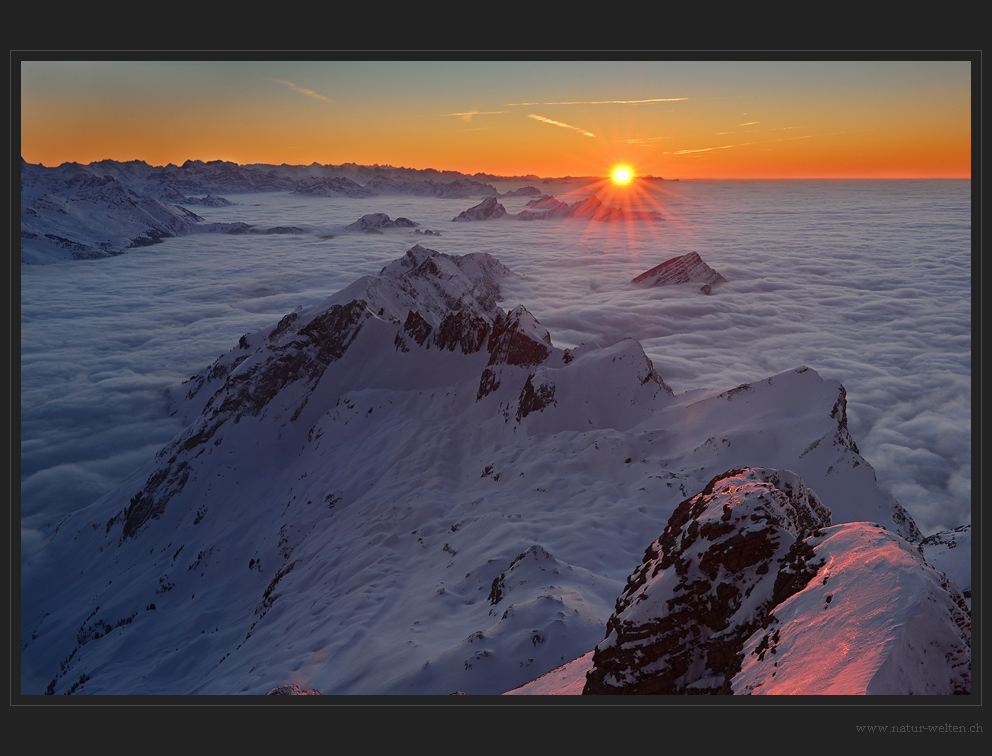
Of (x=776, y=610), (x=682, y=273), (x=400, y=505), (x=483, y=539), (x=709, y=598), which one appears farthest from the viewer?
(x=682, y=273)

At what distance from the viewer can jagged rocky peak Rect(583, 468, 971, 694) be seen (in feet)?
22.9

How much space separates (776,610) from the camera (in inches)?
312

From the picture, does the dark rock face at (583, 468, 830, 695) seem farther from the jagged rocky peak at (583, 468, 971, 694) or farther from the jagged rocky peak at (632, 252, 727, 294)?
the jagged rocky peak at (632, 252, 727, 294)

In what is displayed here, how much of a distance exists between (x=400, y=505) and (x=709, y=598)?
3088 cm

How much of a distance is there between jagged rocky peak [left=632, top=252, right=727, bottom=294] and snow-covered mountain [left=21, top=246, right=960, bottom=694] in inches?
3250

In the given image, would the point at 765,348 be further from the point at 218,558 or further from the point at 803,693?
the point at 803,693

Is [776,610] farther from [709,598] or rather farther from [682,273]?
[682,273]

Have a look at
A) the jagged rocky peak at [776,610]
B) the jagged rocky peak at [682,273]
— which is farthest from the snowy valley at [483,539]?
the jagged rocky peak at [682,273]

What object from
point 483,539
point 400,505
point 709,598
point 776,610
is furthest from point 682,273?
point 776,610

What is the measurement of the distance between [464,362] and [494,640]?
41.0 meters

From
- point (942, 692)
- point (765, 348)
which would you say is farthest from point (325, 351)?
point (765, 348)

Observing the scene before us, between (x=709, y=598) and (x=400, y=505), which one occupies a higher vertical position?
(x=709, y=598)

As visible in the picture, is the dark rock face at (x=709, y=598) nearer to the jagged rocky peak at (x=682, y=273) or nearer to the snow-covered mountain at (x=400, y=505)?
the snow-covered mountain at (x=400, y=505)

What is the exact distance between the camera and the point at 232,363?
274 ft
